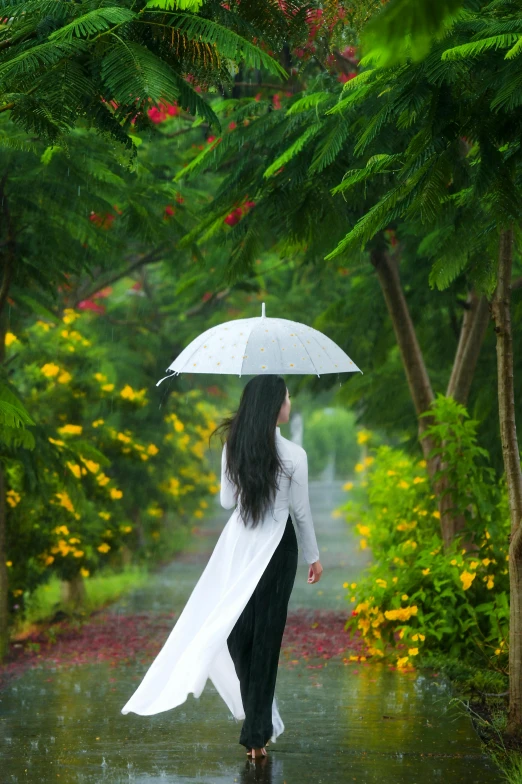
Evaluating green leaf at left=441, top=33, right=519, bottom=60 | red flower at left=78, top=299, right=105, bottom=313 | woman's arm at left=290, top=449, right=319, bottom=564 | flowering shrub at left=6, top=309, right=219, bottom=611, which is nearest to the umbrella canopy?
woman's arm at left=290, top=449, right=319, bottom=564

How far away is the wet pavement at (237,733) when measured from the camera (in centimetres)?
517

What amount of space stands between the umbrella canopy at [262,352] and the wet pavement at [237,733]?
1972 millimetres

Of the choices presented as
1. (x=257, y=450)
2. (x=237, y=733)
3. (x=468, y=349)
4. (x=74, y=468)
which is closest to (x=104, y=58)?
(x=257, y=450)

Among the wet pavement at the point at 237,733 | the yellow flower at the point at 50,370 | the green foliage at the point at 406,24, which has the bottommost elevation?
the wet pavement at the point at 237,733

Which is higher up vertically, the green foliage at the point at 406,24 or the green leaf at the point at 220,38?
the green leaf at the point at 220,38

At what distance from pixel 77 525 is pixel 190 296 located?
126 inches

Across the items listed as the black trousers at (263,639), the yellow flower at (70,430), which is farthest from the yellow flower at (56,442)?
the black trousers at (263,639)

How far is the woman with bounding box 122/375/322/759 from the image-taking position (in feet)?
18.3

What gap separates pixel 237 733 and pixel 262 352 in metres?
2.12

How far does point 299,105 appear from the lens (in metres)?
6.32

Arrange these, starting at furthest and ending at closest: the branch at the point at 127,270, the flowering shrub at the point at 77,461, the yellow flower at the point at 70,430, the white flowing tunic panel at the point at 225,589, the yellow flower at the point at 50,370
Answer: the branch at the point at 127,270 < the yellow flower at the point at 50,370 < the yellow flower at the point at 70,430 < the flowering shrub at the point at 77,461 < the white flowing tunic panel at the point at 225,589

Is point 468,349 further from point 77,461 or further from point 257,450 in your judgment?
point 257,450

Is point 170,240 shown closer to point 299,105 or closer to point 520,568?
point 299,105

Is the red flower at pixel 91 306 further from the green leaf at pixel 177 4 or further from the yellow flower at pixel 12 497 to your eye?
the green leaf at pixel 177 4
